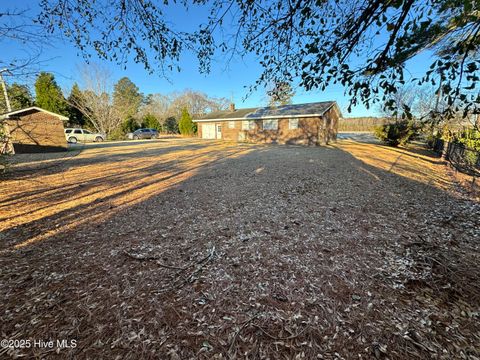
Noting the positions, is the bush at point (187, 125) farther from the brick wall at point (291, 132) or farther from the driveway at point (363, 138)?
the driveway at point (363, 138)

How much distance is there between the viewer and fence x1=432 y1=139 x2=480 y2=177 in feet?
21.4

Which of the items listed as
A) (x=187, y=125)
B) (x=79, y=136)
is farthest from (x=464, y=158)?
(x=187, y=125)

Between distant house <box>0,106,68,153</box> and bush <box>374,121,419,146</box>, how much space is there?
947 inches

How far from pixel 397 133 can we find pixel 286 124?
8604 millimetres

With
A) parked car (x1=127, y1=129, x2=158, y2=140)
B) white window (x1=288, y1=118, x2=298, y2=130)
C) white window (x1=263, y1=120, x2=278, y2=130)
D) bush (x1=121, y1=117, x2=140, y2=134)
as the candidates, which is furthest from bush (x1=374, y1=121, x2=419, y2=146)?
bush (x1=121, y1=117, x2=140, y2=134)

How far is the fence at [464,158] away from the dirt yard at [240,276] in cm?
254

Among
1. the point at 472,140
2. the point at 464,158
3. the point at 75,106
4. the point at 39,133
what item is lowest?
the point at 464,158

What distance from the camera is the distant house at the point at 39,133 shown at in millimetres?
12539

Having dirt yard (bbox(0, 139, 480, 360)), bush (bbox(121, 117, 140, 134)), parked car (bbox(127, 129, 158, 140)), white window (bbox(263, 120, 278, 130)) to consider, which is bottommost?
dirt yard (bbox(0, 139, 480, 360))

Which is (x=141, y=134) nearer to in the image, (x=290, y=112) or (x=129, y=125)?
(x=129, y=125)

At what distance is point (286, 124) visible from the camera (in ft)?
60.5

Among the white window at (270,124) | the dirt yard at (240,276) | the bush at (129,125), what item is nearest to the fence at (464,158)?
the dirt yard at (240,276)

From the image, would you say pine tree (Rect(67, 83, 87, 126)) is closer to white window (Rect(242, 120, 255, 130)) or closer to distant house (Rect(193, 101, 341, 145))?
distant house (Rect(193, 101, 341, 145))

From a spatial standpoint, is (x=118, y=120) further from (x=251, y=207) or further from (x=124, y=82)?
(x=251, y=207)
